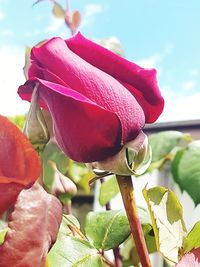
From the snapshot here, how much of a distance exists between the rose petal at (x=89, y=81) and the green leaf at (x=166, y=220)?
0.17 feet

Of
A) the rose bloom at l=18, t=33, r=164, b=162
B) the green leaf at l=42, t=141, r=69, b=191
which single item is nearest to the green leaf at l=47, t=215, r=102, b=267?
the rose bloom at l=18, t=33, r=164, b=162

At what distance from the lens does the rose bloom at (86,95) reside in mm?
320

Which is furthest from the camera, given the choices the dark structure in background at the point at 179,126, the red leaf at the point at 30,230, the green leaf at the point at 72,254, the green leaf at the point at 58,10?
the dark structure in background at the point at 179,126

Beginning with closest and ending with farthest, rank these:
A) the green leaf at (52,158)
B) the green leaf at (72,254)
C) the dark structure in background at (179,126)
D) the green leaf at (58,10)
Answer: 1. the green leaf at (72,254)
2. the green leaf at (52,158)
3. the green leaf at (58,10)
4. the dark structure in background at (179,126)

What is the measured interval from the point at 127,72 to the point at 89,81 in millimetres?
37

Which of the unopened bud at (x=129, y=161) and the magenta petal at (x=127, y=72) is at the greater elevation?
the magenta petal at (x=127, y=72)

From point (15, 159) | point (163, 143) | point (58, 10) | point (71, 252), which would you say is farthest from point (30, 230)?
point (58, 10)

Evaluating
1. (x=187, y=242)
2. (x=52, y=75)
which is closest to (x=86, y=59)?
(x=52, y=75)

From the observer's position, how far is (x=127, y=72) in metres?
0.36

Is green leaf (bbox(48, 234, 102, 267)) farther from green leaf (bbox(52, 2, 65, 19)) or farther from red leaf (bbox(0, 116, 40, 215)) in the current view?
green leaf (bbox(52, 2, 65, 19))

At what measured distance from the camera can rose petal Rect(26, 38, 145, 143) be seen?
12.9 inches

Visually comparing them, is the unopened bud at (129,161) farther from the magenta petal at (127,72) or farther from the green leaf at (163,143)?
the green leaf at (163,143)

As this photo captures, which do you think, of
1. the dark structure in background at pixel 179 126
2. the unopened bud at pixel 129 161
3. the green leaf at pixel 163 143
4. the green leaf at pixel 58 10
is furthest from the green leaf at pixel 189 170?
the dark structure in background at pixel 179 126

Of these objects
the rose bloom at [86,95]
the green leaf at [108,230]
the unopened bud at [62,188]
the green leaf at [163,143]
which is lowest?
the green leaf at [163,143]
